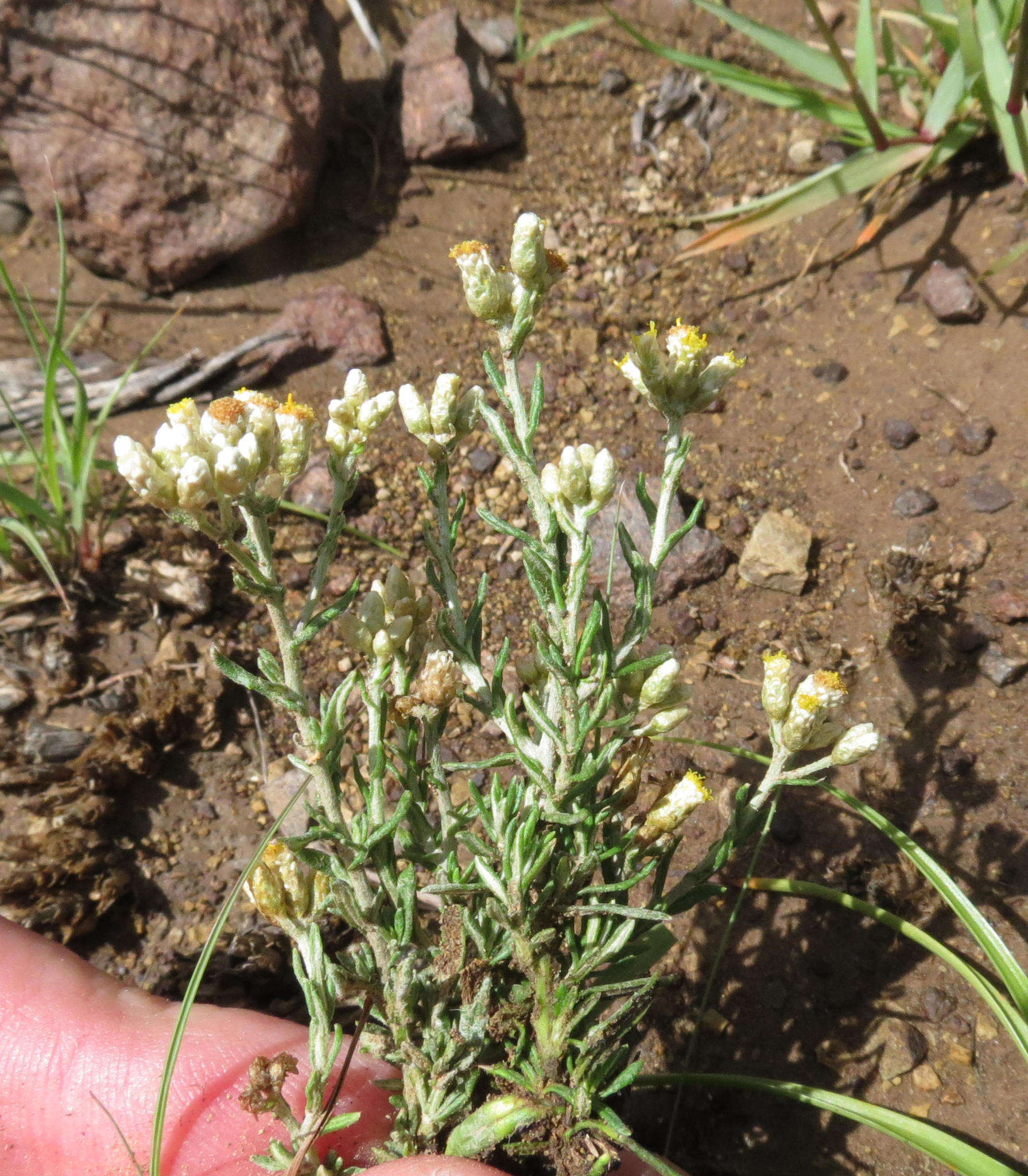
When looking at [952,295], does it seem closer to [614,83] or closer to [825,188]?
[825,188]

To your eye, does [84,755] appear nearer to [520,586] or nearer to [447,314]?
[520,586]

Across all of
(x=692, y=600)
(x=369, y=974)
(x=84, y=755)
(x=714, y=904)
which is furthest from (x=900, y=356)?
(x=84, y=755)

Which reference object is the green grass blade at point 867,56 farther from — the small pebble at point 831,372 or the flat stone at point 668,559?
the flat stone at point 668,559

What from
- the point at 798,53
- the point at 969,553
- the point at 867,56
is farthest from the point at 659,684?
the point at 798,53

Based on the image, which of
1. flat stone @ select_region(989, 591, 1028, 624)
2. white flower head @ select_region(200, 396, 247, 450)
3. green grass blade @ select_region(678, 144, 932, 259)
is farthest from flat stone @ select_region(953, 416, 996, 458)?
white flower head @ select_region(200, 396, 247, 450)

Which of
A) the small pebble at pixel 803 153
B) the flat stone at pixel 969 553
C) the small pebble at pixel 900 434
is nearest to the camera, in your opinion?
the flat stone at pixel 969 553

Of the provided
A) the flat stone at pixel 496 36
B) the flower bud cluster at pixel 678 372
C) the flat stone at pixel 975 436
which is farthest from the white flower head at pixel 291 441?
the flat stone at pixel 496 36
